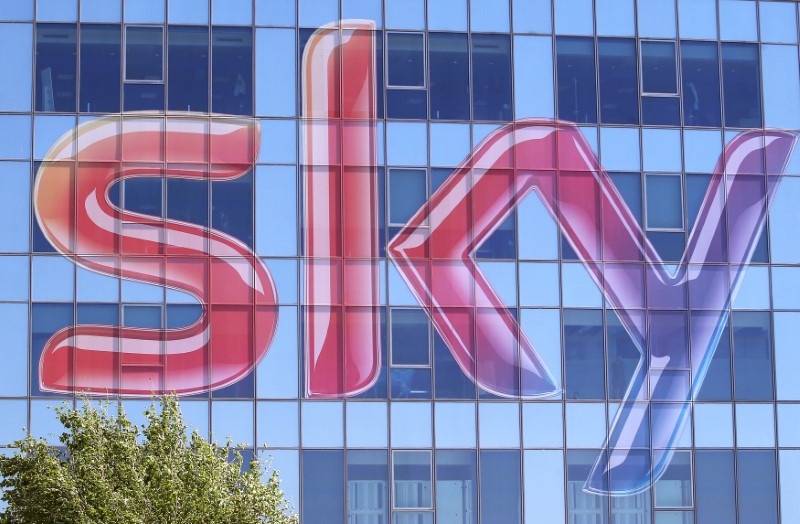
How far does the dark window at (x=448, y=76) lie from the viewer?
3612 cm

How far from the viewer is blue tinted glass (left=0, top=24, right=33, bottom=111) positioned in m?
35.1

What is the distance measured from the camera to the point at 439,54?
3631cm

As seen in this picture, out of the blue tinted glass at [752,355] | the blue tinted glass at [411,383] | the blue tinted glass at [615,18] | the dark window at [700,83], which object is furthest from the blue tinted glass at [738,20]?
the blue tinted glass at [411,383]

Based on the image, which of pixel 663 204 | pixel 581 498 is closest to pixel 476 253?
pixel 663 204

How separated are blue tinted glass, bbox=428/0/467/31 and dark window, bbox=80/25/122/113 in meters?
7.82

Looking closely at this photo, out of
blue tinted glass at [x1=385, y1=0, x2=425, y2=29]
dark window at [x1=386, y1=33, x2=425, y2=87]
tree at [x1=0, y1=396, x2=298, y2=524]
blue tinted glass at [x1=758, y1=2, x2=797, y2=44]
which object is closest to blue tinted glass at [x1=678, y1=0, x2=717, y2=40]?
blue tinted glass at [x1=758, y1=2, x2=797, y2=44]

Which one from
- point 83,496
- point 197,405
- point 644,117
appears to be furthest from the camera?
point 644,117

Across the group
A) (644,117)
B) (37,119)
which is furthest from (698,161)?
(37,119)

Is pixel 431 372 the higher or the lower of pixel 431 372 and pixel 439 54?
the lower

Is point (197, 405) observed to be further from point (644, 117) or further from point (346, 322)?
point (644, 117)

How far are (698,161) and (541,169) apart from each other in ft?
13.6

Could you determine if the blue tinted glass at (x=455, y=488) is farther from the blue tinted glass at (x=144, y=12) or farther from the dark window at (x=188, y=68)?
the blue tinted glass at (x=144, y=12)

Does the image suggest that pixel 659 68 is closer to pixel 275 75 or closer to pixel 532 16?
pixel 532 16

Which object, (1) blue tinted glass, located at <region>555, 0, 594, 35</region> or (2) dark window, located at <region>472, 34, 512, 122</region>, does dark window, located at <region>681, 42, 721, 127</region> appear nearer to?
(1) blue tinted glass, located at <region>555, 0, 594, 35</region>
